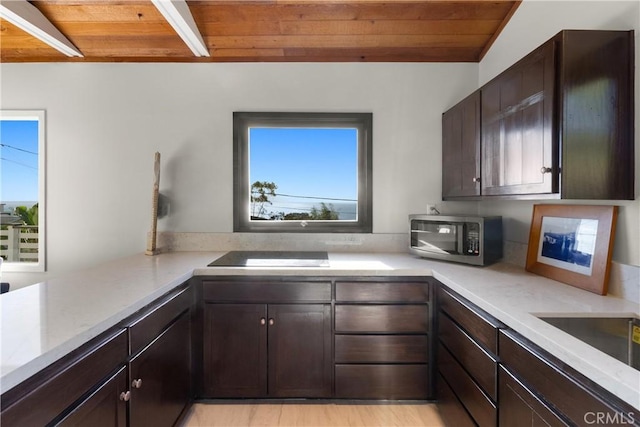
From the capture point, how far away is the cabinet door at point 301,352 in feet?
5.78

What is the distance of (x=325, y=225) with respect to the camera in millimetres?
2422

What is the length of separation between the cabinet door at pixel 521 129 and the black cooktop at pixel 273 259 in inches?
43.6

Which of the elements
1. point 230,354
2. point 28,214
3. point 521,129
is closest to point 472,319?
point 521,129

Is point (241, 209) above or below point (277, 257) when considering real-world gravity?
above

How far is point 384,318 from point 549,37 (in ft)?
5.99

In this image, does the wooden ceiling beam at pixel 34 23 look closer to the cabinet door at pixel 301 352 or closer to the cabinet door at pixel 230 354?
the cabinet door at pixel 230 354

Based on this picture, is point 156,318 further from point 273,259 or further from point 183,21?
point 183,21

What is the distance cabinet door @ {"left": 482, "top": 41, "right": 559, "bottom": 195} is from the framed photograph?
27cm

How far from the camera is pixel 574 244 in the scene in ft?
4.58

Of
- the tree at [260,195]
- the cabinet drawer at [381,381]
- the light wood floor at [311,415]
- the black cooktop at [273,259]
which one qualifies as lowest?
the light wood floor at [311,415]

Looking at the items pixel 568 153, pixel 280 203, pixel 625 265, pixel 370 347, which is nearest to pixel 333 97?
pixel 280 203

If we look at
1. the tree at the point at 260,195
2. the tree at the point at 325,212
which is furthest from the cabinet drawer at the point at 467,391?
the tree at the point at 260,195

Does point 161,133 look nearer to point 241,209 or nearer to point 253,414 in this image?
point 241,209

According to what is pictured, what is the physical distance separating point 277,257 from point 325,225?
20.6 inches
